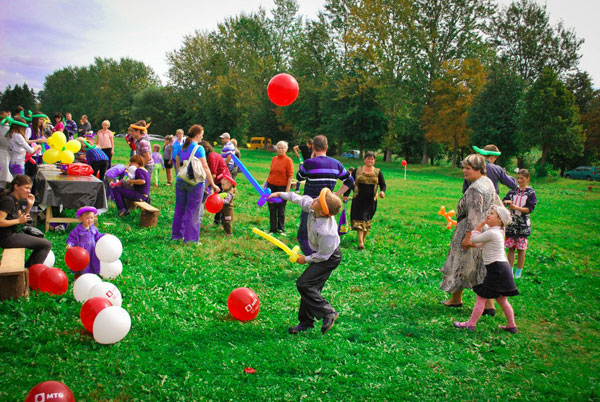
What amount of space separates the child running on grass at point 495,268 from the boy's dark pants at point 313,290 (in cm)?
193

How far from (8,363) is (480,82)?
41.5 metres

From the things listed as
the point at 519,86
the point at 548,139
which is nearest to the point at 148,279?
the point at 548,139

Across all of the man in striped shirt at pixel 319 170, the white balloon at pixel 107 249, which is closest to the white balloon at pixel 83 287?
the white balloon at pixel 107 249

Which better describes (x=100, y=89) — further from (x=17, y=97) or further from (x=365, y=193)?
(x=365, y=193)

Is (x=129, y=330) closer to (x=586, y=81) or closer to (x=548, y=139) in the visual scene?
(x=548, y=139)

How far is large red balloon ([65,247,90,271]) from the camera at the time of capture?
18.7ft

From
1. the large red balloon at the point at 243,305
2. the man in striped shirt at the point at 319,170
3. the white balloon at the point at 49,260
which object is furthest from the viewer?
the man in striped shirt at the point at 319,170

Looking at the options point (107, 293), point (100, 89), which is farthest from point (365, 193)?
point (100, 89)

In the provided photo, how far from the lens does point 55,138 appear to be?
1000cm

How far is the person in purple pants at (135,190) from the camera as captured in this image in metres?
10.5

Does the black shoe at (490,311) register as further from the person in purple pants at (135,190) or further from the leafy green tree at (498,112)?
the leafy green tree at (498,112)

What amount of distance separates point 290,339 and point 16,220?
160 inches

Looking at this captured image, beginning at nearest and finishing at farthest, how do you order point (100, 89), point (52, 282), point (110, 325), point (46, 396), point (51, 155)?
point (46, 396), point (110, 325), point (52, 282), point (51, 155), point (100, 89)

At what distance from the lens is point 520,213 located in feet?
26.1
